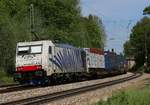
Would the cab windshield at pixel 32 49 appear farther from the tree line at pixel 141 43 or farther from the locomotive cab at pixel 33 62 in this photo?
the tree line at pixel 141 43

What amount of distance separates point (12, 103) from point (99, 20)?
5648 inches

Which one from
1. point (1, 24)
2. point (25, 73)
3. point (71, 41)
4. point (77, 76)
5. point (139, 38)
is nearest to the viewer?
point (25, 73)

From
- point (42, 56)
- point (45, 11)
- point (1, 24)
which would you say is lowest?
point (42, 56)

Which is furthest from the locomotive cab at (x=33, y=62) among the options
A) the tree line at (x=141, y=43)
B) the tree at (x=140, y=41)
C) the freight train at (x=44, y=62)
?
the tree at (x=140, y=41)

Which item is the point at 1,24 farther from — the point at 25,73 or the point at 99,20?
the point at 99,20

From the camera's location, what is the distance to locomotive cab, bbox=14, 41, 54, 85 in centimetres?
3666

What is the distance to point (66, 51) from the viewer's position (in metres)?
42.4

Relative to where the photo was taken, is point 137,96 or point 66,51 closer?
point 137,96

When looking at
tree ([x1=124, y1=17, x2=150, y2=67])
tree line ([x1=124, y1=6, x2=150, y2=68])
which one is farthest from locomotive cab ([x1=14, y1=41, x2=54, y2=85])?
tree ([x1=124, y1=17, x2=150, y2=67])

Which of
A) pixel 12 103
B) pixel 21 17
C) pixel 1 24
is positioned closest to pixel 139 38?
→ pixel 21 17

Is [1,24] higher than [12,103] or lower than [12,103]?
higher

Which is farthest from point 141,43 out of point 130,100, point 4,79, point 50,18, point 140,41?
point 130,100

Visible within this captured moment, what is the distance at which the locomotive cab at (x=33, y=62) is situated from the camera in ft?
120

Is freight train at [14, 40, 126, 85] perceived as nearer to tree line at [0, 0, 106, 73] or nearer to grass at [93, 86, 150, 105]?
grass at [93, 86, 150, 105]
